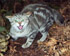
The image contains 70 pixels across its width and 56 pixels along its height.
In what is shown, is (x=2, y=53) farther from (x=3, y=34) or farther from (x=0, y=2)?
(x=0, y=2)

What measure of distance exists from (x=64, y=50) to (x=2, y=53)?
3.47 ft

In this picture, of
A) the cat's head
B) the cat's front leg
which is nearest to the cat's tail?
the cat's front leg

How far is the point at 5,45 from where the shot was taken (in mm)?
2949

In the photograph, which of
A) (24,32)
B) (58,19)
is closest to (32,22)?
(24,32)

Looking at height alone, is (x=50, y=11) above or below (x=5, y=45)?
above

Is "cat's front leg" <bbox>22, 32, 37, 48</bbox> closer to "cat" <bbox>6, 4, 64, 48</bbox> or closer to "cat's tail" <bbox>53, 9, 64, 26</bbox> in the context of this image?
"cat" <bbox>6, 4, 64, 48</bbox>

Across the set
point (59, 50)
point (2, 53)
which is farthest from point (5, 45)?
point (59, 50)

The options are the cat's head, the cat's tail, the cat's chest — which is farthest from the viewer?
the cat's tail

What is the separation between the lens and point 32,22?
3146mm

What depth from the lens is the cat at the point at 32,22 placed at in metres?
2.91

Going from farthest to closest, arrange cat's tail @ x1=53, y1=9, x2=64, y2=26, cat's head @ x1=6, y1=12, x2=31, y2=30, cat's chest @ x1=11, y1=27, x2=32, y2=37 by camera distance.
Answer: cat's tail @ x1=53, y1=9, x2=64, y2=26
cat's chest @ x1=11, y1=27, x2=32, y2=37
cat's head @ x1=6, y1=12, x2=31, y2=30

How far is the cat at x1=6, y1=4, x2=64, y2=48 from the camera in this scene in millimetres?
2910

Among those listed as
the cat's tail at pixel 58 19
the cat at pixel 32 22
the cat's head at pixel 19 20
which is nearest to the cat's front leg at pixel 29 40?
the cat at pixel 32 22

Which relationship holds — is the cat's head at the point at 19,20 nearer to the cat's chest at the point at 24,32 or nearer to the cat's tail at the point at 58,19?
the cat's chest at the point at 24,32
